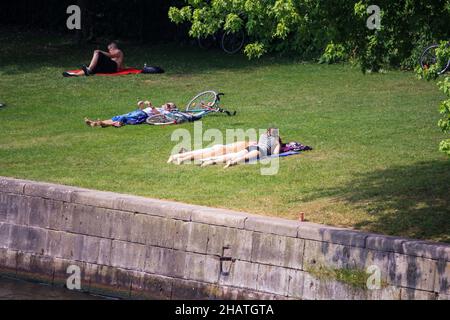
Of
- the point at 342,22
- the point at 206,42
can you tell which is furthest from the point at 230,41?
the point at 342,22

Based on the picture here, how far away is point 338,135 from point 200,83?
6.71 metres

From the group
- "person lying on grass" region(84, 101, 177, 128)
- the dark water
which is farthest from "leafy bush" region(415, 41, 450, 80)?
"person lying on grass" region(84, 101, 177, 128)

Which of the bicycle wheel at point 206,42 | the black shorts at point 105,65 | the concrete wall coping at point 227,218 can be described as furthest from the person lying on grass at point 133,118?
the bicycle wheel at point 206,42

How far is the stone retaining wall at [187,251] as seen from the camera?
11773 mm

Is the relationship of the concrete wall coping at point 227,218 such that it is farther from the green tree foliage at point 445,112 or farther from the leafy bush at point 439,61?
the leafy bush at point 439,61

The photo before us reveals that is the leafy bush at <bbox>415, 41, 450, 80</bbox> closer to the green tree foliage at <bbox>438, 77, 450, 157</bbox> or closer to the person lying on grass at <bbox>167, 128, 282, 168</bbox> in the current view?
the green tree foliage at <bbox>438, 77, 450, 157</bbox>

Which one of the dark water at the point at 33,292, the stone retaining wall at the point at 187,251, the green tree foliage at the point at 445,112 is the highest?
the green tree foliage at the point at 445,112

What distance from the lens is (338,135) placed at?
1823cm

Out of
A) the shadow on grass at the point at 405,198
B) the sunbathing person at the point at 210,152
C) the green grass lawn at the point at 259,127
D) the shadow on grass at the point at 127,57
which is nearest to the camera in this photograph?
the shadow on grass at the point at 405,198

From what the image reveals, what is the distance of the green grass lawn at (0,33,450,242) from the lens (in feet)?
46.6

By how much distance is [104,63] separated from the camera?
2530 cm

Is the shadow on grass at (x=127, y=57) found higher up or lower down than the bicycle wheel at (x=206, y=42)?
lower down

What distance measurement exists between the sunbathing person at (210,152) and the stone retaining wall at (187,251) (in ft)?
8.54

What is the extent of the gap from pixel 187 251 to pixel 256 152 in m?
3.68
